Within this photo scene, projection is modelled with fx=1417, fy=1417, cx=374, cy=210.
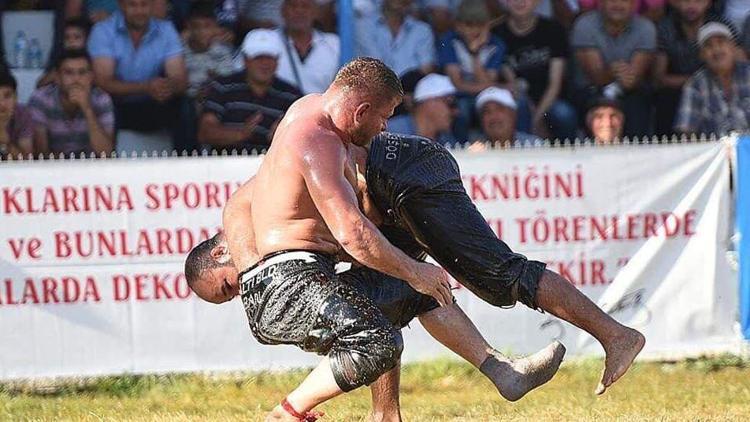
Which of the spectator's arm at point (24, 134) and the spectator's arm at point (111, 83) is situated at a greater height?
the spectator's arm at point (111, 83)

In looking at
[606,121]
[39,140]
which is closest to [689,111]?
[606,121]

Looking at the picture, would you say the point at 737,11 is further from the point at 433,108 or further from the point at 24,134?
the point at 24,134

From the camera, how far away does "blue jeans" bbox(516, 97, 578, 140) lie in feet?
33.2

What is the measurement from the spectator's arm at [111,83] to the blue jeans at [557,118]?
2.65 meters

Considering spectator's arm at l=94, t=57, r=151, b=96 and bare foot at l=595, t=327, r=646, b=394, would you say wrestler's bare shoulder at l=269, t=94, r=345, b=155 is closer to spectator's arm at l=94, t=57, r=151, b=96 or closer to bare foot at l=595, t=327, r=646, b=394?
bare foot at l=595, t=327, r=646, b=394

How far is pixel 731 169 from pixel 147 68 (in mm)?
4030

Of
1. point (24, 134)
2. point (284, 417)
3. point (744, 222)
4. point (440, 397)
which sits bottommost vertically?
point (440, 397)

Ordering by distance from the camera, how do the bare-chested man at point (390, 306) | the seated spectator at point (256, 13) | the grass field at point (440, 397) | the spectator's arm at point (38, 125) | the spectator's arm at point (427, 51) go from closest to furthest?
the bare-chested man at point (390, 306)
the grass field at point (440, 397)
the spectator's arm at point (38, 125)
the spectator's arm at point (427, 51)
the seated spectator at point (256, 13)

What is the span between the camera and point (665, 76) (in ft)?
34.7

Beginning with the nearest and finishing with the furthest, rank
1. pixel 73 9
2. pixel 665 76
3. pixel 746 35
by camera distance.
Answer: pixel 73 9 → pixel 665 76 → pixel 746 35

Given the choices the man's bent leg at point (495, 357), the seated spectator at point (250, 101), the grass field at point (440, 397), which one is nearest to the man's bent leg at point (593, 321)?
the man's bent leg at point (495, 357)

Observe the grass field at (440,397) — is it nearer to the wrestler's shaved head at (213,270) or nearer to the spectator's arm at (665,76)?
the wrestler's shaved head at (213,270)

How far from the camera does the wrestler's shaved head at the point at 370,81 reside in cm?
532

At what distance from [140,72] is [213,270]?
424 cm
